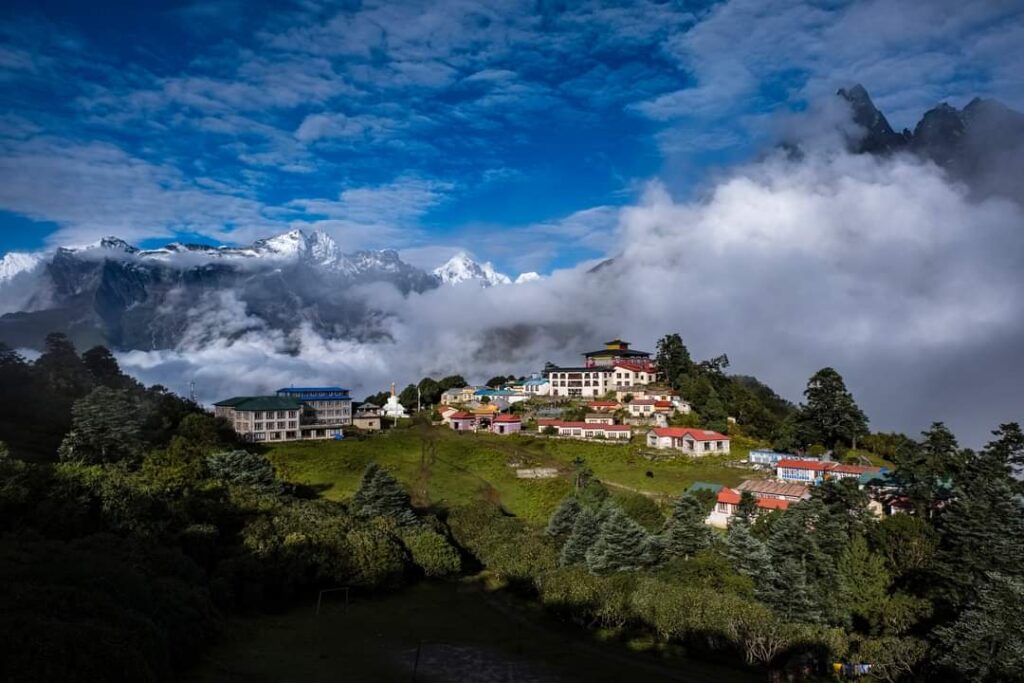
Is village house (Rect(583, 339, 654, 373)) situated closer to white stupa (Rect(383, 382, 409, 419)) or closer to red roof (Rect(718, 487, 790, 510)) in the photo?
white stupa (Rect(383, 382, 409, 419))

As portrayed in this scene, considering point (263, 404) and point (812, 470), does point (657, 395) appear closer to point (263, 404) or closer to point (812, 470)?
point (812, 470)

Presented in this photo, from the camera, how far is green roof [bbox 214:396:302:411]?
88387 millimetres

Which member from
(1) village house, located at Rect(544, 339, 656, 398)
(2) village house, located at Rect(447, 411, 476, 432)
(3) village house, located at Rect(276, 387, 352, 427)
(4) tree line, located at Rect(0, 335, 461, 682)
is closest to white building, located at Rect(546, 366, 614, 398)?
(1) village house, located at Rect(544, 339, 656, 398)

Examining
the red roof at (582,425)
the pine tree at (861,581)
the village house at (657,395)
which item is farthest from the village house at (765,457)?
the pine tree at (861,581)

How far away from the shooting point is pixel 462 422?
101 metres

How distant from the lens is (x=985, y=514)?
4191cm

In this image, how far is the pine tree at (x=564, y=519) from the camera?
52094mm

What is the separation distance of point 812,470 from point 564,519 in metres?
29.8

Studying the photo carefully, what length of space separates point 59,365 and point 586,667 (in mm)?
76775

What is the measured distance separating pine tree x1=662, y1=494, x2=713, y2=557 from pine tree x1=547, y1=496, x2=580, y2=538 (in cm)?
821

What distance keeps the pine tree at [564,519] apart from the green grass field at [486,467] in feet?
20.8

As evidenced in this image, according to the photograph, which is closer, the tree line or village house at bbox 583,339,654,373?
the tree line

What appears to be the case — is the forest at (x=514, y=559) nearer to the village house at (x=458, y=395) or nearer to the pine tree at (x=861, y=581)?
the pine tree at (x=861, y=581)

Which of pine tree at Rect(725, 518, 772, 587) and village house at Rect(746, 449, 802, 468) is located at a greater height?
village house at Rect(746, 449, 802, 468)
